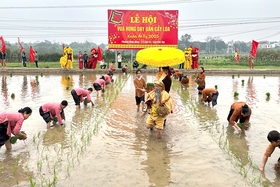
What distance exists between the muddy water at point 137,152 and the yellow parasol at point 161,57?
1.71 metres

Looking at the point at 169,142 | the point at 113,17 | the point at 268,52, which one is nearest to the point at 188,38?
the point at 268,52

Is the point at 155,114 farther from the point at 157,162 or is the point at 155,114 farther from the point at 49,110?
the point at 49,110

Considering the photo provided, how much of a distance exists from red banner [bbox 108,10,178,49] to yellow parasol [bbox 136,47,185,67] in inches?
595

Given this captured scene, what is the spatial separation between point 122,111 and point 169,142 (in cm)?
316

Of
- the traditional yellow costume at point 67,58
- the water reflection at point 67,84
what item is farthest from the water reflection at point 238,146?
the traditional yellow costume at point 67,58

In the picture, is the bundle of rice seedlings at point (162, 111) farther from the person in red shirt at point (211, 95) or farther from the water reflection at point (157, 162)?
the person in red shirt at point (211, 95)

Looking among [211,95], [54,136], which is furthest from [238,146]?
[54,136]

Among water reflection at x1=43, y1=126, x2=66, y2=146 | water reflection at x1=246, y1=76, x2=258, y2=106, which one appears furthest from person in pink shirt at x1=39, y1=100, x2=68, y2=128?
water reflection at x1=246, y1=76, x2=258, y2=106

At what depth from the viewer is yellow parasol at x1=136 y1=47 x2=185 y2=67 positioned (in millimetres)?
6973

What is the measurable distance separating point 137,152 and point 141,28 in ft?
57.1

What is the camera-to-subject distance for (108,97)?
38.0 ft

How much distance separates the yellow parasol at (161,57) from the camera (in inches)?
275

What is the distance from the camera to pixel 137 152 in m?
5.82

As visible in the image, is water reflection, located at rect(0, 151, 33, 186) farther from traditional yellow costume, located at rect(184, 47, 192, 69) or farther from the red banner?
traditional yellow costume, located at rect(184, 47, 192, 69)
